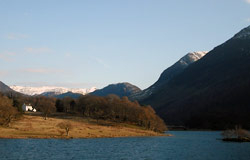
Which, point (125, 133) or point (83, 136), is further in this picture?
point (125, 133)

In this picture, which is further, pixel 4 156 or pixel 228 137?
pixel 228 137

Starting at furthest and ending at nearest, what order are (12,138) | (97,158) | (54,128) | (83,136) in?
(54,128) → (83,136) → (12,138) → (97,158)

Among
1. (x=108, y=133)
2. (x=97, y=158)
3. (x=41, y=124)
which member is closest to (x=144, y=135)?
(x=108, y=133)

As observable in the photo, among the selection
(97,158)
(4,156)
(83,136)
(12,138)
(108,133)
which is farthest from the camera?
(108,133)

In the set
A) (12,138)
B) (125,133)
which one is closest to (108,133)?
(125,133)

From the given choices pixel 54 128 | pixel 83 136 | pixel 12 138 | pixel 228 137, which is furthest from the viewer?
pixel 228 137

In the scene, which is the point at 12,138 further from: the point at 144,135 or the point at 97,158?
the point at 144,135

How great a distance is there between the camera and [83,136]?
142 metres

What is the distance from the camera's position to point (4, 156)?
73250 mm

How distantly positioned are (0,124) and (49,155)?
7296 centimetres

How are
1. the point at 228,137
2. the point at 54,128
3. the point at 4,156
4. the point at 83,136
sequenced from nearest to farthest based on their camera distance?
the point at 4,156, the point at 83,136, the point at 54,128, the point at 228,137

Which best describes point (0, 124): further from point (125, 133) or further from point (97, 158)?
point (97, 158)

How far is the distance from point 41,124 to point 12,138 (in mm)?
42005

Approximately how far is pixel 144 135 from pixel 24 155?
110911mm
